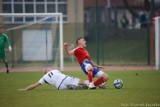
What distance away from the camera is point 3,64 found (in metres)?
26.8

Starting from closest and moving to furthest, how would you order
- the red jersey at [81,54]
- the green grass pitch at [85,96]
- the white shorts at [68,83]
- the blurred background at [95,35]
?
the green grass pitch at [85,96] → the white shorts at [68,83] → the red jersey at [81,54] → the blurred background at [95,35]

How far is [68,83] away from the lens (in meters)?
17.3

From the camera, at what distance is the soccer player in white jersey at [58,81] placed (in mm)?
16969

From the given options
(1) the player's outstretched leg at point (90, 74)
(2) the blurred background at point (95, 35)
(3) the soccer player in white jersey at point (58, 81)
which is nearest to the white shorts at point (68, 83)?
(3) the soccer player in white jersey at point (58, 81)

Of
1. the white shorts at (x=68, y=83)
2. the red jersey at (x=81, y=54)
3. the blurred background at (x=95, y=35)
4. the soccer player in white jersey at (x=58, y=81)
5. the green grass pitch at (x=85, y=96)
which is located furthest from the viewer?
the blurred background at (x=95, y=35)

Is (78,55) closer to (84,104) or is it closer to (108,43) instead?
(84,104)

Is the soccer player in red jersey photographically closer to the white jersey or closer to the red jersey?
the red jersey

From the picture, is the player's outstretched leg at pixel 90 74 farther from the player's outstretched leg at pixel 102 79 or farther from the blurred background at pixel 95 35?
the blurred background at pixel 95 35

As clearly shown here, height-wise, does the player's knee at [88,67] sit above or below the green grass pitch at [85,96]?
above

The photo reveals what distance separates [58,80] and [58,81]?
55 mm

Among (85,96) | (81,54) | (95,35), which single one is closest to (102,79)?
(81,54)

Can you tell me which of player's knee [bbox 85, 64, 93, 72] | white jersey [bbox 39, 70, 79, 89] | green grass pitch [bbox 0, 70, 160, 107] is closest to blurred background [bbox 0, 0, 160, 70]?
green grass pitch [bbox 0, 70, 160, 107]

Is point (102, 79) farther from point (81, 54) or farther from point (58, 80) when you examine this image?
point (58, 80)

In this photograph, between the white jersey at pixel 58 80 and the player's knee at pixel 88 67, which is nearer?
the white jersey at pixel 58 80
